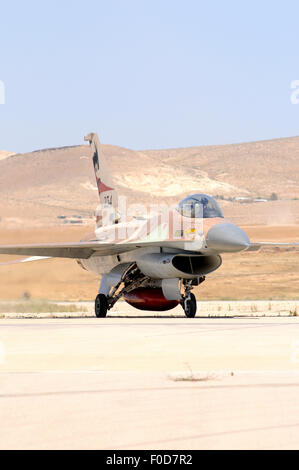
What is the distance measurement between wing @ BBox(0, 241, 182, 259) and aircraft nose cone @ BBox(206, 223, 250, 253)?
1.74 meters

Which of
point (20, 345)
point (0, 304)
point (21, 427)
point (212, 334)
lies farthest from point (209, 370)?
point (0, 304)

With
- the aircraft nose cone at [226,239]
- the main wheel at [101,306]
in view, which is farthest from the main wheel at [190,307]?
the main wheel at [101,306]

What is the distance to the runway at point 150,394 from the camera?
6371 millimetres

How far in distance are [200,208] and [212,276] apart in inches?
1273

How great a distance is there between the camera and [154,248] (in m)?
26.4

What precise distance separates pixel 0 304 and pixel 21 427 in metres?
28.3

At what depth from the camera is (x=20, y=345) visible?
14734 mm

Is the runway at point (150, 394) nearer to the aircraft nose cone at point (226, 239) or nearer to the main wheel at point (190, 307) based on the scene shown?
the aircraft nose cone at point (226, 239)

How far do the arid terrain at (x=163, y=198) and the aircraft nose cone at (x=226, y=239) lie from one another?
12.7 metres

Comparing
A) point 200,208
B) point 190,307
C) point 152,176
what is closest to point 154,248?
point 190,307

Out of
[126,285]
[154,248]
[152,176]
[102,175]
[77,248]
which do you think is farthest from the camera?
[152,176]

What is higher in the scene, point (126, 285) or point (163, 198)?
point (163, 198)

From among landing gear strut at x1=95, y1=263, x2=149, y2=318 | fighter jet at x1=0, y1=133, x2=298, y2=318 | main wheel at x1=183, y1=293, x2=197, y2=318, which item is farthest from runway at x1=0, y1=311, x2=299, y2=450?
landing gear strut at x1=95, y1=263, x2=149, y2=318

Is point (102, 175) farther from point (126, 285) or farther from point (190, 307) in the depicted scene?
point (190, 307)
